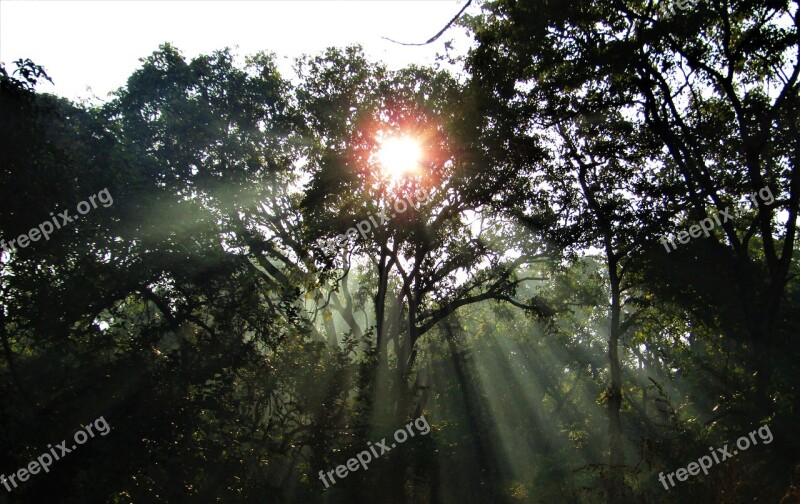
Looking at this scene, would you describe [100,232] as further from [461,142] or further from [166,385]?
[461,142]

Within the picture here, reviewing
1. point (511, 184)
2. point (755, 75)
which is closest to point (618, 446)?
point (511, 184)
